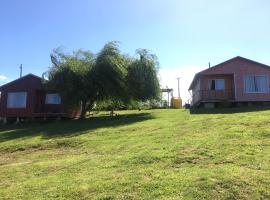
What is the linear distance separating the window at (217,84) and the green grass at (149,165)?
49.3 feet

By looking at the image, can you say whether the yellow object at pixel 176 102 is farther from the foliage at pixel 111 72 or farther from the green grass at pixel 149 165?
the green grass at pixel 149 165

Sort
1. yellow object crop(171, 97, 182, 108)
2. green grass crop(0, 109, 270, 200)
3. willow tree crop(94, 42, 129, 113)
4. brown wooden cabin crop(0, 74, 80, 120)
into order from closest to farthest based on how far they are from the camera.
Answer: green grass crop(0, 109, 270, 200)
willow tree crop(94, 42, 129, 113)
brown wooden cabin crop(0, 74, 80, 120)
yellow object crop(171, 97, 182, 108)

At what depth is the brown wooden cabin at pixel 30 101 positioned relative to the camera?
35.9 meters

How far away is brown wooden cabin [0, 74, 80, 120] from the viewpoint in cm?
3594

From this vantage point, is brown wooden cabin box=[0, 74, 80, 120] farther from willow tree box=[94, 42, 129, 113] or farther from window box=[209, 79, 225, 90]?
window box=[209, 79, 225, 90]

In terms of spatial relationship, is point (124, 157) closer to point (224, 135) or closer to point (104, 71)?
point (224, 135)

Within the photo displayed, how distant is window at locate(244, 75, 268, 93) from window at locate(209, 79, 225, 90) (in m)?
1.93

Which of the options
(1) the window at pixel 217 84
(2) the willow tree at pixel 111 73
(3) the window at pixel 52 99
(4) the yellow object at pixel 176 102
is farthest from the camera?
(4) the yellow object at pixel 176 102

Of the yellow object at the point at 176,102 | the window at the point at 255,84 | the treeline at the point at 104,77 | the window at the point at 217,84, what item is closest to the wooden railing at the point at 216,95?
the window at the point at 217,84

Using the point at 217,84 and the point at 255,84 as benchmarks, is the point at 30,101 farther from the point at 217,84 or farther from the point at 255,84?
the point at 255,84

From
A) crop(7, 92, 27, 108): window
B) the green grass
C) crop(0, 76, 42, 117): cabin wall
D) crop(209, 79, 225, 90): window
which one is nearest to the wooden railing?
crop(209, 79, 225, 90): window

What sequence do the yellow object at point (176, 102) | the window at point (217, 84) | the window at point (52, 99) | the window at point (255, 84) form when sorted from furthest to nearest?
1. the yellow object at point (176, 102)
2. the window at point (52, 99)
3. the window at point (217, 84)
4. the window at point (255, 84)

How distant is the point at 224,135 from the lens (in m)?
16.5

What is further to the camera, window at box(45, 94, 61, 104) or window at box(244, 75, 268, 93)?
window at box(45, 94, 61, 104)
